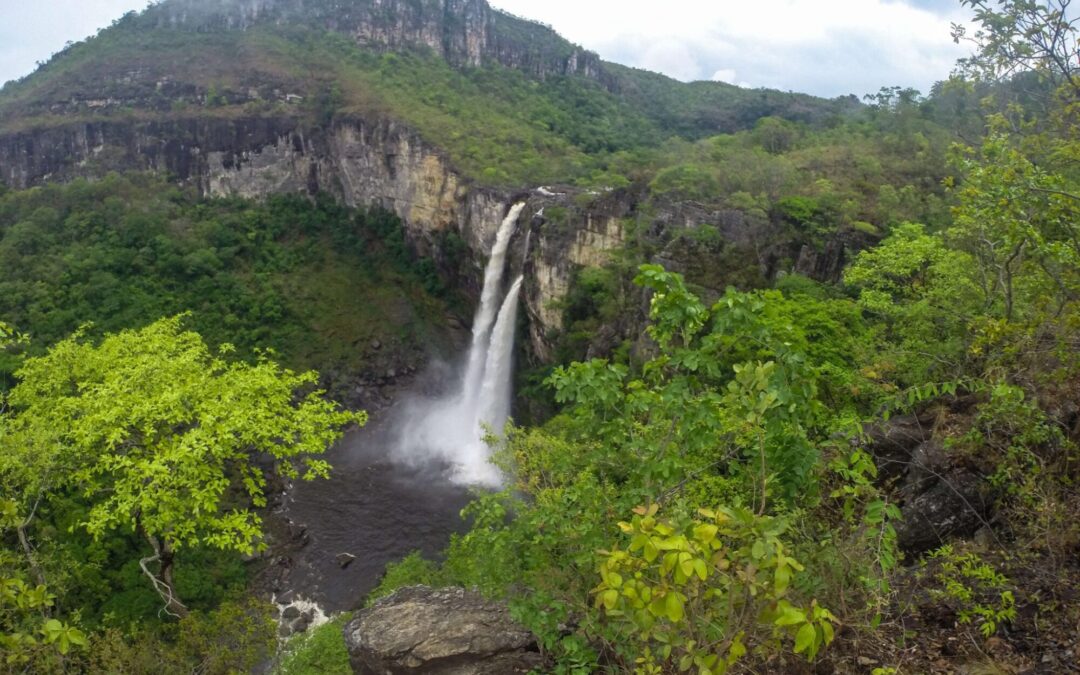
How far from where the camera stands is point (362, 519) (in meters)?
20.7

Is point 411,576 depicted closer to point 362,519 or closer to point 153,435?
point 153,435

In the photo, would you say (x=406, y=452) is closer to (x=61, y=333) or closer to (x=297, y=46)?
(x=61, y=333)

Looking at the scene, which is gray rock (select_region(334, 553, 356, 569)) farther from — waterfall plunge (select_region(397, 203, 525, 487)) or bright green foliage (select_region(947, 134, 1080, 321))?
bright green foliage (select_region(947, 134, 1080, 321))

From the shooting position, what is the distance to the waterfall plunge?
82.9ft

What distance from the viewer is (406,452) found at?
2531 centimetres

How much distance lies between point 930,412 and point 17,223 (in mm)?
39466

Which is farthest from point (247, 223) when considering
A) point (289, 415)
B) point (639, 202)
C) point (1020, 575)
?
point (1020, 575)

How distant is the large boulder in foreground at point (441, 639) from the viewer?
20.1 ft

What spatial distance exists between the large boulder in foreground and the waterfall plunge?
16597mm

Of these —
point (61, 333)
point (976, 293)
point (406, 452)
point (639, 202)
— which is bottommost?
point (406, 452)

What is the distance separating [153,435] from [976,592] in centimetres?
965

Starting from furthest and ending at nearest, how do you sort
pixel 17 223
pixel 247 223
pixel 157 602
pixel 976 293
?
1. pixel 247 223
2. pixel 17 223
3. pixel 157 602
4. pixel 976 293

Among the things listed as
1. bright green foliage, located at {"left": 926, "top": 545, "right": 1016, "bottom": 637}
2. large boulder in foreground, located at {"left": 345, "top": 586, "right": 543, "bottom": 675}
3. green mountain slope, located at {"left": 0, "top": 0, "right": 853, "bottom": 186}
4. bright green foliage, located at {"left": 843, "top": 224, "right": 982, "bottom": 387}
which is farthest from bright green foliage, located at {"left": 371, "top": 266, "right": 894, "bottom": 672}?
green mountain slope, located at {"left": 0, "top": 0, "right": 853, "bottom": 186}

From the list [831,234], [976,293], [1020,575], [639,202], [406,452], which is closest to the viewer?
[1020,575]
